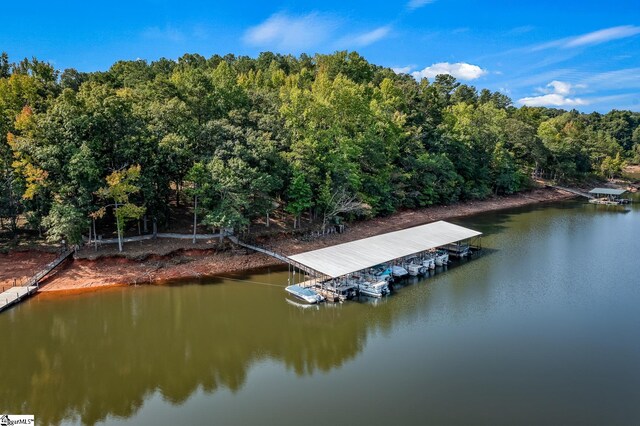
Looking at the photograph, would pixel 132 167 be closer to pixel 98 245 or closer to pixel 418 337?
pixel 98 245

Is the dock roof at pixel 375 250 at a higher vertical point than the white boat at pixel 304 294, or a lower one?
higher

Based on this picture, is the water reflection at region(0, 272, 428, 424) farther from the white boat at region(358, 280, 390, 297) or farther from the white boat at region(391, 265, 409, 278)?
the white boat at region(391, 265, 409, 278)

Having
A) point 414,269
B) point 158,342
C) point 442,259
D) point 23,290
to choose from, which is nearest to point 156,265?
point 23,290

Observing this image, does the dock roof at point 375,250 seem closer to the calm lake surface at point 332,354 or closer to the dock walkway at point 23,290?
the calm lake surface at point 332,354

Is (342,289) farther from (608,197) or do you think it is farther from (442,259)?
(608,197)

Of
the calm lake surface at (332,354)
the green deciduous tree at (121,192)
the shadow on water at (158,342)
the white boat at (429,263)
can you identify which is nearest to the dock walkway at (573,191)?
the calm lake surface at (332,354)

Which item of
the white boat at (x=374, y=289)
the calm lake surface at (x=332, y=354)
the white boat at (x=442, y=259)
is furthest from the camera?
the white boat at (x=442, y=259)
